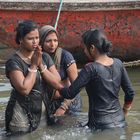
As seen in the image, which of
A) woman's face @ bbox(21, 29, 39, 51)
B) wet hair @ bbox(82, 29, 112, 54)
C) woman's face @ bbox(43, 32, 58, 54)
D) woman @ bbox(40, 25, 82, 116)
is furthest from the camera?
woman @ bbox(40, 25, 82, 116)

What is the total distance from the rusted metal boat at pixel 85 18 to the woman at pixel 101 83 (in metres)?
4.22

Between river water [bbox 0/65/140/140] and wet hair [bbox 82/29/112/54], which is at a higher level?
wet hair [bbox 82/29/112/54]

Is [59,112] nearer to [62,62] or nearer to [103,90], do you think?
[62,62]

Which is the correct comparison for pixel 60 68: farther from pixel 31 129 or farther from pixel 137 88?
pixel 137 88

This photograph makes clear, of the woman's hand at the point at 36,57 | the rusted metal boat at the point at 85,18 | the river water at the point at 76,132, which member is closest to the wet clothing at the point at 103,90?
the river water at the point at 76,132

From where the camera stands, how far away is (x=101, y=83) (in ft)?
16.8

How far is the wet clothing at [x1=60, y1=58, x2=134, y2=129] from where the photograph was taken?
5070mm

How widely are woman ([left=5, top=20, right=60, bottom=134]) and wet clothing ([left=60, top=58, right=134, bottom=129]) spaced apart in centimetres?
30

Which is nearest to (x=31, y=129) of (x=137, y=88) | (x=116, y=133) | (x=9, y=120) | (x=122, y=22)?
(x=9, y=120)

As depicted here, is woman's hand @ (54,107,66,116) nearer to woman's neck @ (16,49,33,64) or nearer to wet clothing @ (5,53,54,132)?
wet clothing @ (5,53,54,132)

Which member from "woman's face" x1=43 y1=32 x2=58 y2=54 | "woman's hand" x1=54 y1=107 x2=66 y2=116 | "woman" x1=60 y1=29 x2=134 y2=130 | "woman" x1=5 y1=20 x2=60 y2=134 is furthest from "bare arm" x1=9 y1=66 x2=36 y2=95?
"woman's hand" x1=54 y1=107 x2=66 y2=116

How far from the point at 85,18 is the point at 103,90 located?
4.60 m

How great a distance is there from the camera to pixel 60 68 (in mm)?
6086

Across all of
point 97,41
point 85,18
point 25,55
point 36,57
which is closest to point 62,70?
point 25,55
